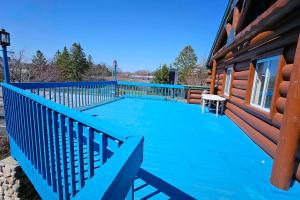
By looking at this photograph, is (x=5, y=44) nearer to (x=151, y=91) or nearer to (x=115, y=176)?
(x=115, y=176)

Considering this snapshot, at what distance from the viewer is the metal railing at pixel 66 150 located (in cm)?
70

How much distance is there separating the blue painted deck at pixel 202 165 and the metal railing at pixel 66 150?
0.16 metres

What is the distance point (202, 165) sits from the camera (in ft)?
8.55

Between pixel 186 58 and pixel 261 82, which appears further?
pixel 186 58

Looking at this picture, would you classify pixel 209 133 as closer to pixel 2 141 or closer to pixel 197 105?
pixel 197 105

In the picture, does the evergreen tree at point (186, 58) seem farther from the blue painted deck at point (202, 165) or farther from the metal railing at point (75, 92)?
the blue painted deck at point (202, 165)

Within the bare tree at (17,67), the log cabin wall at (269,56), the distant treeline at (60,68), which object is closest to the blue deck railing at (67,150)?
the log cabin wall at (269,56)

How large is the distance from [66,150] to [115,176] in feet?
4.46

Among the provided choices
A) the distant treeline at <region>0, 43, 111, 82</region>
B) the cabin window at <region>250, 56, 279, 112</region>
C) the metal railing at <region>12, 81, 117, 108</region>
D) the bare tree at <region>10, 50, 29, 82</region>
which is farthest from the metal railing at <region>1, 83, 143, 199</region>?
the distant treeline at <region>0, 43, 111, 82</region>

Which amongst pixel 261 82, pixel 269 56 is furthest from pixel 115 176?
pixel 261 82

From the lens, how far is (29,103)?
2186 mm

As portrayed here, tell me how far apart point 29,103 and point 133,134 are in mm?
1832

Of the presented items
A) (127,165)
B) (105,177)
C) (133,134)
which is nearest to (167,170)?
(133,134)

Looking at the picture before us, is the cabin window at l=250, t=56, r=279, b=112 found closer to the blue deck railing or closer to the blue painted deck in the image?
the blue painted deck
